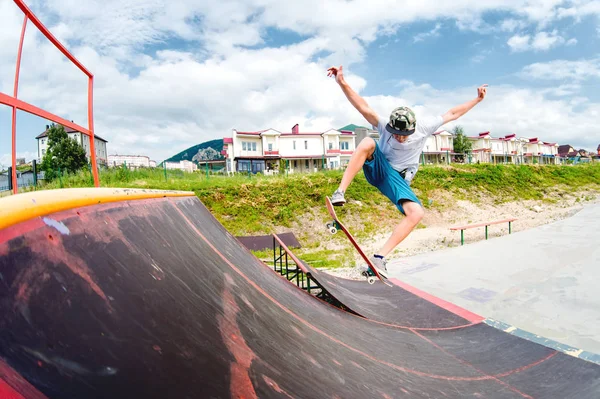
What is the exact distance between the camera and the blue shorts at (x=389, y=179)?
112 inches

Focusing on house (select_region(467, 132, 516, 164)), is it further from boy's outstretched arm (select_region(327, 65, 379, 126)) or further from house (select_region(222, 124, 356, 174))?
boy's outstretched arm (select_region(327, 65, 379, 126))

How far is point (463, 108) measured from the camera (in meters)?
2.94

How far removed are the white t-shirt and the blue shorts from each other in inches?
2.6

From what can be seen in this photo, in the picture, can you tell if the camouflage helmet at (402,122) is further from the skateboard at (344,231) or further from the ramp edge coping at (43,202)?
the ramp edge coping at (43,202)

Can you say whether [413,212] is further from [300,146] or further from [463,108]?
[300,146]

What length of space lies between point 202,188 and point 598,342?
13.0 m

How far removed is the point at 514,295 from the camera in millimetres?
4605

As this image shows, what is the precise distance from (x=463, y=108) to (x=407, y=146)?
0.63m

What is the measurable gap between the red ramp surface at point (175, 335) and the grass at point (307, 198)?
6310mm

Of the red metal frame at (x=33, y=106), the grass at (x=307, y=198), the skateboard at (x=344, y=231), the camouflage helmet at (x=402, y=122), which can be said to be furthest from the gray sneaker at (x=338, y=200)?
the grass at (x=307, y=198)

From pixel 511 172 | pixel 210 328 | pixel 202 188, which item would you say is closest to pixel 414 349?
pixel 210 328

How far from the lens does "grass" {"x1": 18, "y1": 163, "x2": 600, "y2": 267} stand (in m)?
12.4

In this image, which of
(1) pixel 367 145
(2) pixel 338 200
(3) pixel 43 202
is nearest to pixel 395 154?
(1) pixel 367 145

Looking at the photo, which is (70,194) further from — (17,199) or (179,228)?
(179,228)
